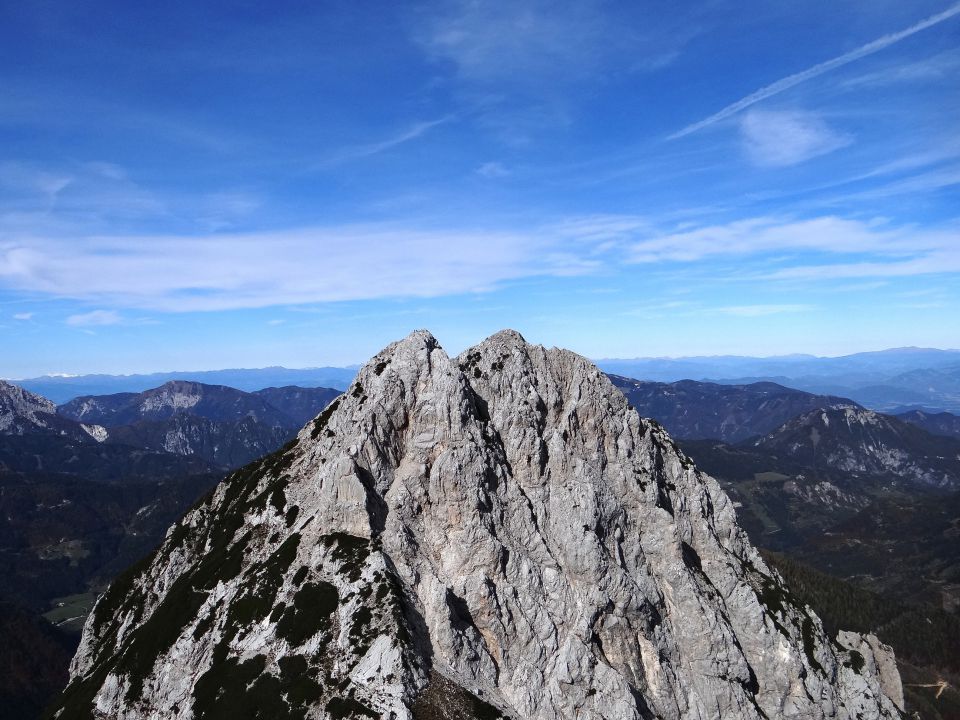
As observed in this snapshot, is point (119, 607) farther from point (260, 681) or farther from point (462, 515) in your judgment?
point (462, 515)

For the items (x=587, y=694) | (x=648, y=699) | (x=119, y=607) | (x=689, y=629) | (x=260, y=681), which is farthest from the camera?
(x=119, y=607)

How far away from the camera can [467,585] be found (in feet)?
244

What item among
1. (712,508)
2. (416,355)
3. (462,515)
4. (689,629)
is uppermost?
(416,355)

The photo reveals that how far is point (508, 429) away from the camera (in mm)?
91500

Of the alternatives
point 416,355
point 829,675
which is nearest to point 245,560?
point 416,355

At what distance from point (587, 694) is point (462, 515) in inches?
1020

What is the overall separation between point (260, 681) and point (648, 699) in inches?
1893

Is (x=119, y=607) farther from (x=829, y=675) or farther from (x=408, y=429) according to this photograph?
(x=829, y=675)

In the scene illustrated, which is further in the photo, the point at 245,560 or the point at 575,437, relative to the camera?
the point at 575,437

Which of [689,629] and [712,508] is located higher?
[712,508]

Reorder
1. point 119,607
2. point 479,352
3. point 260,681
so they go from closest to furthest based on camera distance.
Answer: point 260,681
point 479,352
point 119,607

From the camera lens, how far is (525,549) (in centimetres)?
8094

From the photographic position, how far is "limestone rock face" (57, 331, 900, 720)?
67438 mm

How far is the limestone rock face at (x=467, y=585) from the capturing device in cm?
6744
